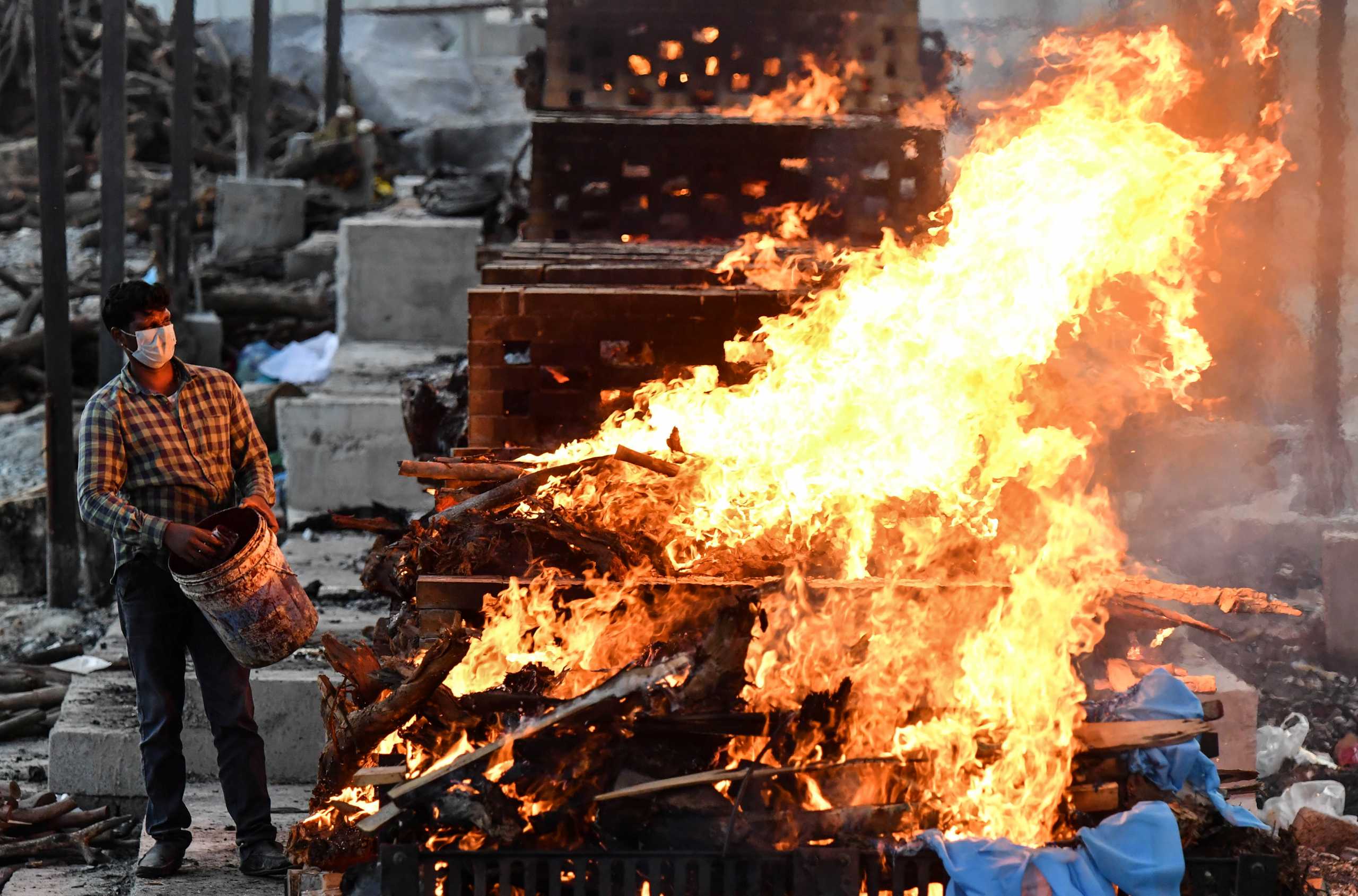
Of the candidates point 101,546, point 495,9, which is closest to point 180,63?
point 101,546

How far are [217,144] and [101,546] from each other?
46.2 ft

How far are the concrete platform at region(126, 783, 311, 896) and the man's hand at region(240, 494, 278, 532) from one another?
132 centimetres

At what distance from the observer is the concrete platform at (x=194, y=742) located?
6.37 metres

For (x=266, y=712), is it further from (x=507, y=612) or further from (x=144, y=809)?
(x=507, y=612)

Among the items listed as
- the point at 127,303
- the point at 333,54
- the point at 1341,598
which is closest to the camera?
the point at 127,303

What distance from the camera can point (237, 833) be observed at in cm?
499

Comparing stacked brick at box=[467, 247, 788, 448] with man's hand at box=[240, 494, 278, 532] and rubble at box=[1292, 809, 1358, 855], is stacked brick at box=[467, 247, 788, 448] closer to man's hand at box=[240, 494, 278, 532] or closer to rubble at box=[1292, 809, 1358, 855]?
man's hand at box=[240, 494, 278, 532]

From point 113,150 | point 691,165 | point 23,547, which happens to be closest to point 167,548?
point 691,165

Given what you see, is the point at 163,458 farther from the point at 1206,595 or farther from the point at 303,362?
the point at 303,362

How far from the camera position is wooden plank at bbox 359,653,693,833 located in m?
3.82

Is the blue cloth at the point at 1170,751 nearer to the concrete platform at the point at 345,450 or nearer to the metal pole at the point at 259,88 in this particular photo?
the concrete platform at the point at 345,450

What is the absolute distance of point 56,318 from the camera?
33.9ft

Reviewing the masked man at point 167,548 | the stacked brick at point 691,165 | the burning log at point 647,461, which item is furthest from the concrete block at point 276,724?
the stacked brick at point 691,165

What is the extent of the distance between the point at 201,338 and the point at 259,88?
3.99 metres
